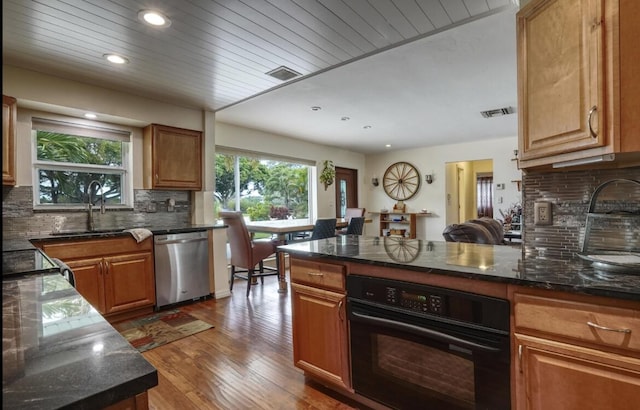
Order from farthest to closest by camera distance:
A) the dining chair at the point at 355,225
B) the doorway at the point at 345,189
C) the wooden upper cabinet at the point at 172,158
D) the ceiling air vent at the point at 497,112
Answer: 1. the doorway at the point at 345,189
2. the dining chair at the point at 355,225
3. the ceiling air vent at the point at 497,112
4. the wooden upper cabinet at the point at 172,158

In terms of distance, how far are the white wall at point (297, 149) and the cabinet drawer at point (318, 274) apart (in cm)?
321

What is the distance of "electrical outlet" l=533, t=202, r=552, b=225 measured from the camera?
1.80 meters

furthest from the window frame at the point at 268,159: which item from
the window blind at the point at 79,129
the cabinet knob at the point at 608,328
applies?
the cabinet knob at the point at 608,328

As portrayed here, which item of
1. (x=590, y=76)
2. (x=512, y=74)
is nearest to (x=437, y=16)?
(x=590, y=76)

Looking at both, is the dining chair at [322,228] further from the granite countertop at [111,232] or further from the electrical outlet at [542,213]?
the electrical outlet at [542,213]

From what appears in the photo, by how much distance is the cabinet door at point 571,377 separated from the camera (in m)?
1.18

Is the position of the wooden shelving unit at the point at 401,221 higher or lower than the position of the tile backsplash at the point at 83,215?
lower

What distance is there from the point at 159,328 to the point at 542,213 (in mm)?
3019

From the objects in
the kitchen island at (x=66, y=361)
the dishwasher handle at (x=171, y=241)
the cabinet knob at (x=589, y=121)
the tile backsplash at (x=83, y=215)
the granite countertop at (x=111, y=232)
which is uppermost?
the cabinet knob at (x=589, y=121)

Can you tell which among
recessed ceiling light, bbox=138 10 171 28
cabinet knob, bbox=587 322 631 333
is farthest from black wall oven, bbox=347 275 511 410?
recessed ceiling light, bbox=138 10 171 28

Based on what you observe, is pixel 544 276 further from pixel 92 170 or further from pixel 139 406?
pixel 92 170

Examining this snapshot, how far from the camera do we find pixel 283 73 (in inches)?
117

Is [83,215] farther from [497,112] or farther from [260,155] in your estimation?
[497,112]

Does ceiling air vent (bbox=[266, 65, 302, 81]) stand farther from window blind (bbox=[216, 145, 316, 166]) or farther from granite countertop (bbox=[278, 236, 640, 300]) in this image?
window blind (bbox=[216, 145, 316, 166])
